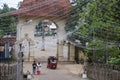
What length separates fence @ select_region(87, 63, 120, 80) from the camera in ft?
61.7

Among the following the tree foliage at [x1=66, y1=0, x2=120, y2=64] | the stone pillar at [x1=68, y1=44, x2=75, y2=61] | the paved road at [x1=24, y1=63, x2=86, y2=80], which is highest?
the tree foliage at [x1=66, y1=0, x2=120, y2=64]

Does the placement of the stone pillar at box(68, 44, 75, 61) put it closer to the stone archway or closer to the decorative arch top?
the stone archway

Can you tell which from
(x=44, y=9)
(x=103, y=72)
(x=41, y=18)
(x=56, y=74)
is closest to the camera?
(x=103, y=72)

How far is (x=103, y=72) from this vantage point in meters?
21.0

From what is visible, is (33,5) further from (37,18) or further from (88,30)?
(88,30)

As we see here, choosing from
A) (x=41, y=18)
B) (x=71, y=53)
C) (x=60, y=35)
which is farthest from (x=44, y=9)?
(x=71, y=53)

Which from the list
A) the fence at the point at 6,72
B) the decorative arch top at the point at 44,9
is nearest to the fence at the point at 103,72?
the fence at the point at 6,72

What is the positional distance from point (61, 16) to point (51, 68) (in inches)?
230

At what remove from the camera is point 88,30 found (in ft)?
71.4

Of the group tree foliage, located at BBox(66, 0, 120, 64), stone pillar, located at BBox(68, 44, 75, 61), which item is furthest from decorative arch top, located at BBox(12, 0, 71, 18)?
tree foliage, located at BBox(66, 0, 120, 64)

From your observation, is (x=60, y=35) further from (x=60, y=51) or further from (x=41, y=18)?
(x=41, y=18)

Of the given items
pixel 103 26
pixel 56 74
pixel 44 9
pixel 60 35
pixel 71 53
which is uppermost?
pixel 44 9

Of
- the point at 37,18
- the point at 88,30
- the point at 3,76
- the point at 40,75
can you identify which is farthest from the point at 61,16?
the point at 3,76

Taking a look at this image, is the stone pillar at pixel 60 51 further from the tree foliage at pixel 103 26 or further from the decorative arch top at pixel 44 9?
the tree foliage at pixel 103 26
